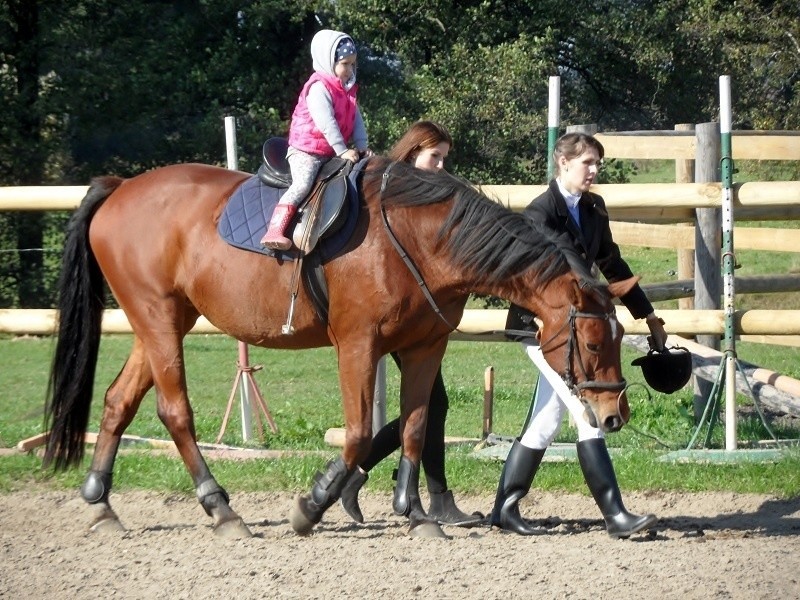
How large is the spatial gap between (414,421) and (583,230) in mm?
1173

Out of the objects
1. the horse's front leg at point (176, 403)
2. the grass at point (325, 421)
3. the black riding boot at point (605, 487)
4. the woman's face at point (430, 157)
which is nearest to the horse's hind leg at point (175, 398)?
the horse's front leg at point (176, 403)

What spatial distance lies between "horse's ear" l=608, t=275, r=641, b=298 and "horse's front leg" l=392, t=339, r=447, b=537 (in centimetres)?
89

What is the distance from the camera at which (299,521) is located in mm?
4938

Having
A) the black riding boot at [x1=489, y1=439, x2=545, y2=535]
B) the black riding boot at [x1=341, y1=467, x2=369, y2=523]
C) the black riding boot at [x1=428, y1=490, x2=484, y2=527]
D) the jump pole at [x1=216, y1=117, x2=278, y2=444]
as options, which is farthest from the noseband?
the jump pole at [x1=216, y1=117, x2=278, y2=444]

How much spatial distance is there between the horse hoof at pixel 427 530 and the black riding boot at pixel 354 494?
15.6 inches

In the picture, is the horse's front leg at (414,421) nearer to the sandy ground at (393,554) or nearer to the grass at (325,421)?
the sandy ground at (393,554)

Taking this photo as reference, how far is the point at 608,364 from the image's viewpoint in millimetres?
4582

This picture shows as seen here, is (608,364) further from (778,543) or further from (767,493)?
(767,493)

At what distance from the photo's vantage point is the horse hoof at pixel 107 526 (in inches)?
204

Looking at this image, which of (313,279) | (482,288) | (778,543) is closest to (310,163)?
(313,279)

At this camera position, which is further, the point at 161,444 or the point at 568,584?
the point at 161,444

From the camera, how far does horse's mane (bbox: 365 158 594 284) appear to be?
471cm

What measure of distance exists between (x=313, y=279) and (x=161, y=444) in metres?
2.52

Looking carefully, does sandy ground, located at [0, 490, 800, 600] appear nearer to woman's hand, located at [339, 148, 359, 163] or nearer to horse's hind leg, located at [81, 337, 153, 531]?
horse's hind leg, located at [81, 337, 153, 531]
